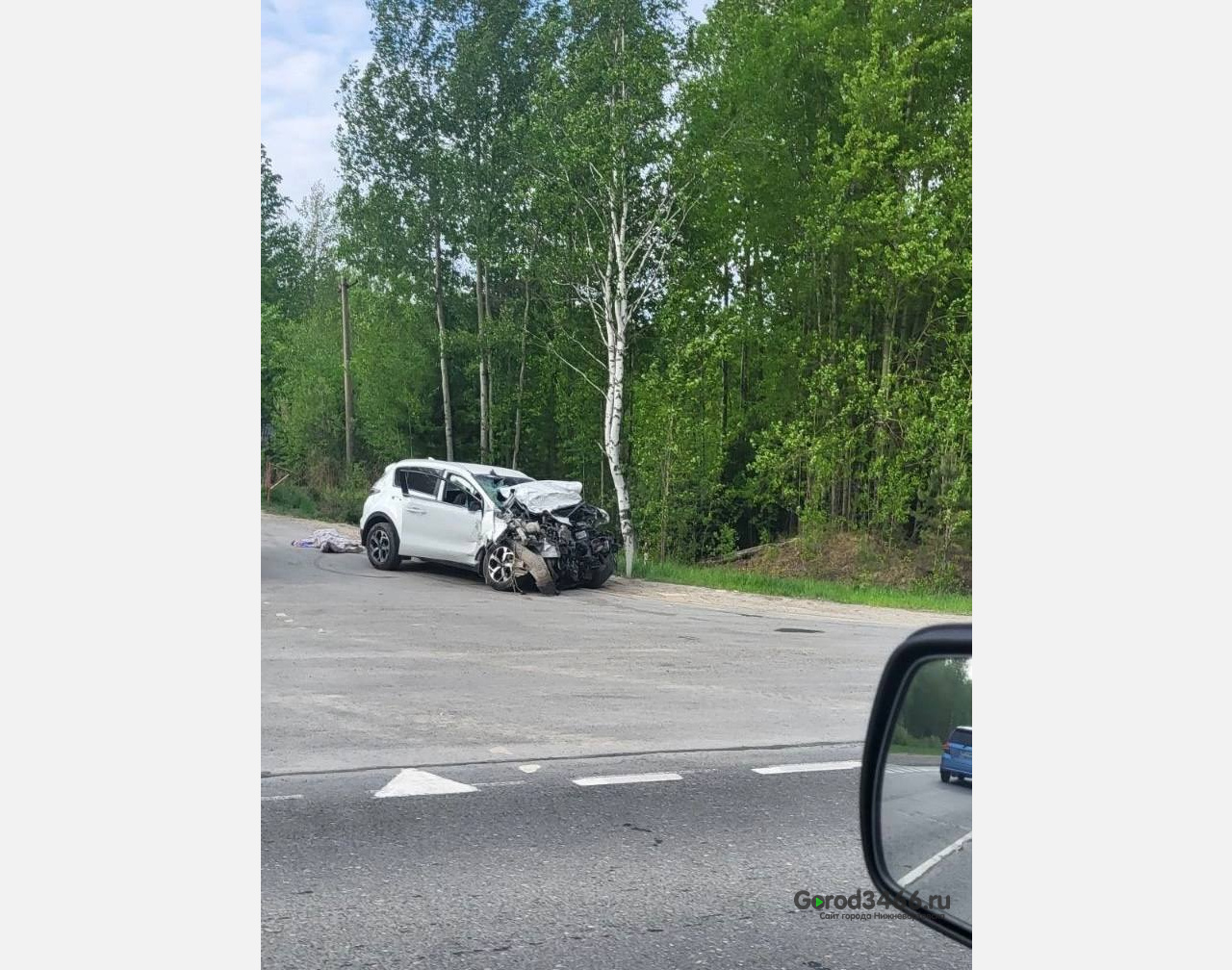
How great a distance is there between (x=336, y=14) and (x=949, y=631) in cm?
1955

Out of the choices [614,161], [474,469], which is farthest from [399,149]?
[474,469]

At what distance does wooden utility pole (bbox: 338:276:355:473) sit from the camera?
49.9ft

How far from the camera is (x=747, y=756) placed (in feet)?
11.8

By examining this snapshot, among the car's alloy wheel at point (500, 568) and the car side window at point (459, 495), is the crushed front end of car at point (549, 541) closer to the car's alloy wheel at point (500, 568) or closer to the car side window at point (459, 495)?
the car's alloy wheel at point (500, 568)

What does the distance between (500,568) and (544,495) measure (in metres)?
0.71

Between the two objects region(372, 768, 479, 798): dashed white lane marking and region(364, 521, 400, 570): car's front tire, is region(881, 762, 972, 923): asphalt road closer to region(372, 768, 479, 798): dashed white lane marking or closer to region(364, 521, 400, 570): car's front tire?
region(372, 768, 479, 798): dashed white lane marking

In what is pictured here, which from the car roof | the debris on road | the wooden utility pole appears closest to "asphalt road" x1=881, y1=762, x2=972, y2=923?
the car roof

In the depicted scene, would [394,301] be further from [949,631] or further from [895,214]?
[949,631]

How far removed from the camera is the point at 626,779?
329 centimetres

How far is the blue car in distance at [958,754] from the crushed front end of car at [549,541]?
827 centimetres

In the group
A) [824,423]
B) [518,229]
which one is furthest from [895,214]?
[518,229]

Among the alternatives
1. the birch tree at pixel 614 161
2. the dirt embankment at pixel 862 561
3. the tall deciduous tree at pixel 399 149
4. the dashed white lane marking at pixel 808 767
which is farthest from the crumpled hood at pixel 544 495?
the tall deciduous tree at pixel 399 149

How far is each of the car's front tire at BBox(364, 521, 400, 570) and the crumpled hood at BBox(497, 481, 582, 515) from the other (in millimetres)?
1090
